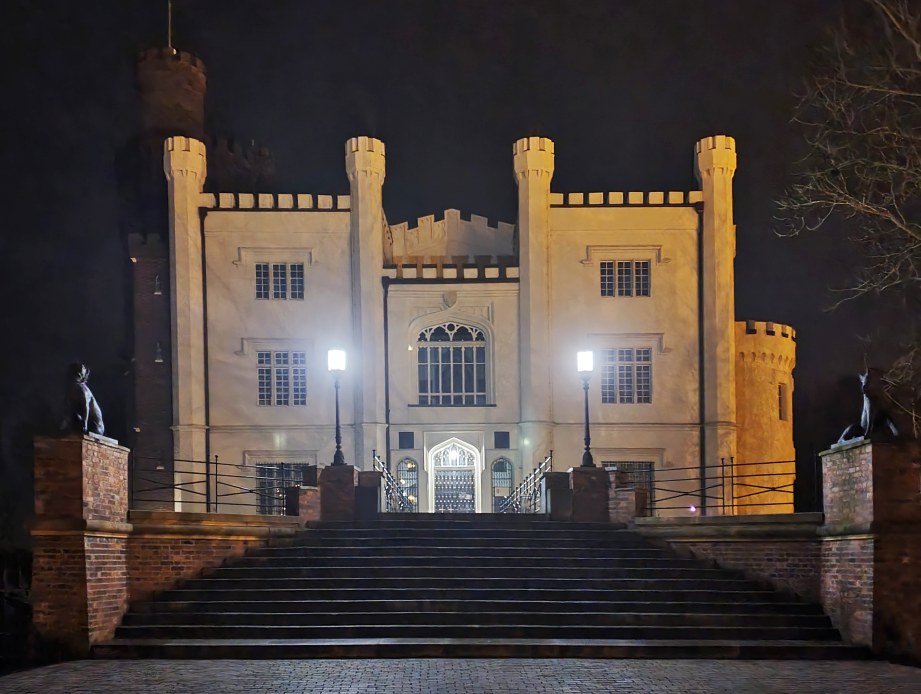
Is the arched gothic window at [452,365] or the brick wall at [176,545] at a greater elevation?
the arched gothic window at [452,365]

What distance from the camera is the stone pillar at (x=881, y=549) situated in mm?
12398

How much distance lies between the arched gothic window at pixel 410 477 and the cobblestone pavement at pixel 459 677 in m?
18.2

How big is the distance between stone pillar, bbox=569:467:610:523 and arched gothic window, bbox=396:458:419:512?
12.4 meters

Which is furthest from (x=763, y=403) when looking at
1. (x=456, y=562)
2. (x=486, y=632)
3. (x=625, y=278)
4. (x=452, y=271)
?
(x=486, y=632)

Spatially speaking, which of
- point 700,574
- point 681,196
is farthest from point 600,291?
point 700,574

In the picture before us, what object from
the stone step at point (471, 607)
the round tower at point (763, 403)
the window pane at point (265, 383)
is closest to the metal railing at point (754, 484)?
the round tower at point (763, 403)

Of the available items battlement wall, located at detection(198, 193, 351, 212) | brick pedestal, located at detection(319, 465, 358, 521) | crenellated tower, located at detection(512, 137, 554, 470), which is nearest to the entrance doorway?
crenellated tower, located at detection(512, 137, 554, 470)

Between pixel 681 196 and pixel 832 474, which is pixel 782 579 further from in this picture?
pixel 681 196

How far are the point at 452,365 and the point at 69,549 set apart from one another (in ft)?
64.1

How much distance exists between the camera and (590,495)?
61.7 ft

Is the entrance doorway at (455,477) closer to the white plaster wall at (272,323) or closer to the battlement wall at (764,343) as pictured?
the white plaster wall at (272,323)

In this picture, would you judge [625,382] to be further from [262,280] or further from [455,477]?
[262,280]

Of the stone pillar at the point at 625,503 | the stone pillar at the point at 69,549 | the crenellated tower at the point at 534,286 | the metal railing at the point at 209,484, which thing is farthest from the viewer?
the crenellated tower at the point at 534,286

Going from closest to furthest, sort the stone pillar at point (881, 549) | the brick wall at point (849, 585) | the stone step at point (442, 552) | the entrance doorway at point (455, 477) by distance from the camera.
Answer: the stone pillar at point (881, 549), the brick wall at point (849, 585), the stone step at point (442, 552), the entrance doorway at point (455, 477)
